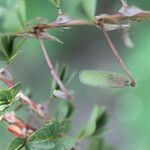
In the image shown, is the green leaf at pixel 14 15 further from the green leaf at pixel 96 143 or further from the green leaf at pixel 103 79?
the green leaf at pixel 96 143

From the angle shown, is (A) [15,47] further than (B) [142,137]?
No

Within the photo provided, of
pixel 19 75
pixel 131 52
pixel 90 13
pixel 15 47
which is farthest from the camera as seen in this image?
pixel 19 75

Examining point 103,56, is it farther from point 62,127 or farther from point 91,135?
point 62,127

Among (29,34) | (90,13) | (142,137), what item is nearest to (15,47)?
(29,34)

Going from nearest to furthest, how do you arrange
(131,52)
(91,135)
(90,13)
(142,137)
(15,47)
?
(90,13) → (15,47) → (91,135) → (142,137) → (131,52)

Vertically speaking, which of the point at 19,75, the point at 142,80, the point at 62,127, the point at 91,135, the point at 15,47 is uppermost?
the point at 15,47

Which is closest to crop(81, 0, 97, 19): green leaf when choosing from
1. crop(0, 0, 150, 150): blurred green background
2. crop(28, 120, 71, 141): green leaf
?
crop(28, 120, 71, 141): green leaf

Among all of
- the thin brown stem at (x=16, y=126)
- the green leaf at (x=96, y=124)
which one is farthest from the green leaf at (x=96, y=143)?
the thin brown stem at (x=16, y=126)

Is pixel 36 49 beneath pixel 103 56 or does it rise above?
above

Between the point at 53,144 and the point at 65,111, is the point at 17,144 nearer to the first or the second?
the point at 53,144

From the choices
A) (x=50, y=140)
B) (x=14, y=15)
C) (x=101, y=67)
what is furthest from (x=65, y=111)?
(x=101, y=67)
